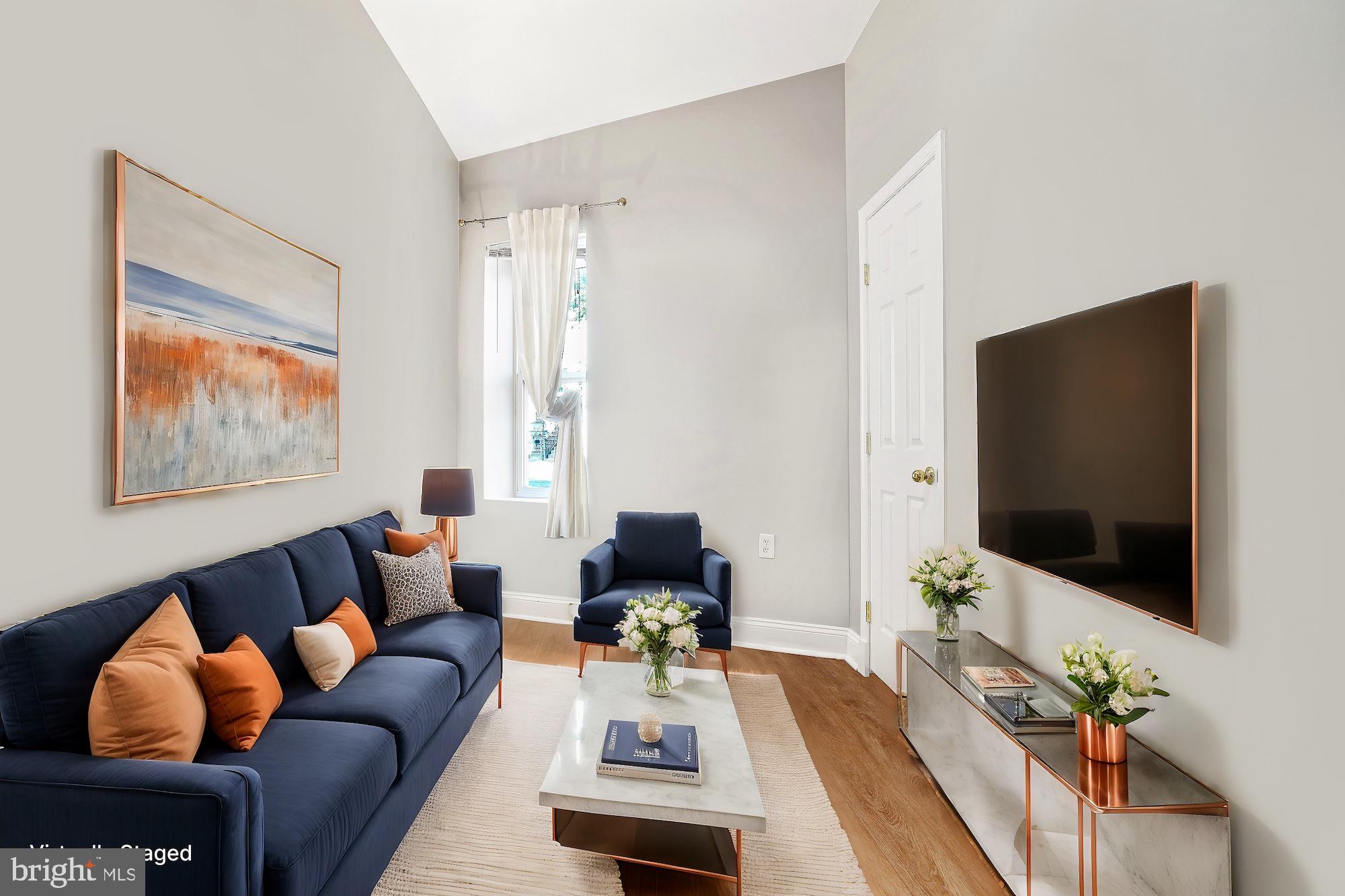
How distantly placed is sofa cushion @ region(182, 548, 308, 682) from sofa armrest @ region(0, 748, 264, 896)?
56 cm

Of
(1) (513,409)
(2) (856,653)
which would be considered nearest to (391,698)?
(2) (856,653)

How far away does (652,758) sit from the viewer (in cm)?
159

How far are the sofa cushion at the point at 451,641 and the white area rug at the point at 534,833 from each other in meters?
0.33

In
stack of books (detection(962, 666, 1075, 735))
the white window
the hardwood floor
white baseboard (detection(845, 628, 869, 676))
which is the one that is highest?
the white window

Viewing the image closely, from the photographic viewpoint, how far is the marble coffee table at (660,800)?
1449 millimetres

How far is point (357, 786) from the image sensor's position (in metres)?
1.45

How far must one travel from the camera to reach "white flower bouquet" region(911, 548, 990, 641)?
2072 millimetres

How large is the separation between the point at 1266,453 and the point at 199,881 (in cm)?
226

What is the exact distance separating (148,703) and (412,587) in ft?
3.99

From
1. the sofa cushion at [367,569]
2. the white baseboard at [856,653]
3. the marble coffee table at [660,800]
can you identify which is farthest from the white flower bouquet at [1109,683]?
the sofa cushion at [367,569]

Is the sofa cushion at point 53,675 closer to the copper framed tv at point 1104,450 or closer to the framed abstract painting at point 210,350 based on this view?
the framed abstract painting at point 210,350

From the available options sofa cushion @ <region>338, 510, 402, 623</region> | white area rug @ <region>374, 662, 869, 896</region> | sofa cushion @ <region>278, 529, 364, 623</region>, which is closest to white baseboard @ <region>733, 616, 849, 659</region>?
white area rug @ <region>374, 662, 869, 896</region>

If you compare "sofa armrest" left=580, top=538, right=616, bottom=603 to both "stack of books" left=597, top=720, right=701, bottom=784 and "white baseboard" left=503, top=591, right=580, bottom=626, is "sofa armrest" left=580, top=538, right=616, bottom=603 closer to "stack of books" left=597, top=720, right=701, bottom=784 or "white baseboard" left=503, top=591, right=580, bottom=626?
"white baseboard" left=503, top=591, right=580, bottom=626

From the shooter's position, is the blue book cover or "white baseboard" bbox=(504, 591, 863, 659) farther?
"white baseboard" bbox=(504, 591, 863, 659)
